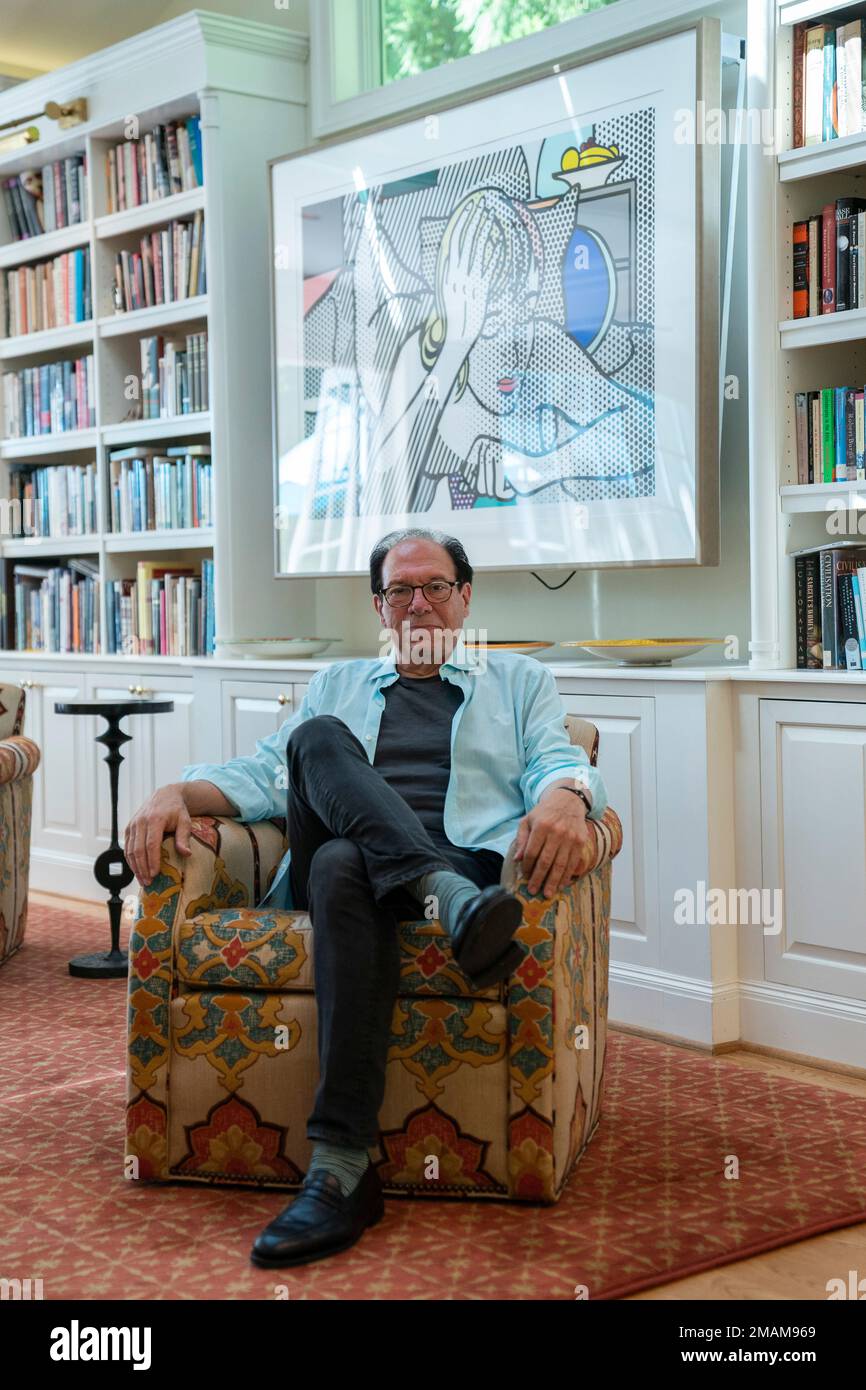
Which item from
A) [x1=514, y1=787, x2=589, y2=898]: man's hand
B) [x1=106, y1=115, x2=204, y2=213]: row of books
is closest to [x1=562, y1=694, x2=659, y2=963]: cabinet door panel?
[x1=514, y1=787, x2=589, y2=898]: man's hand

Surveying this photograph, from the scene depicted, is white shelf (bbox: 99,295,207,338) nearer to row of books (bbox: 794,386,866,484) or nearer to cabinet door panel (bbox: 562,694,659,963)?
cabinet door panel (bbox: 562,694,659,963)

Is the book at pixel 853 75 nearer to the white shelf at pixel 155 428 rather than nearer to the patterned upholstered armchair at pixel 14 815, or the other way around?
the white shelf at pixel 155 428

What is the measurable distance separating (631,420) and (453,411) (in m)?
0.59

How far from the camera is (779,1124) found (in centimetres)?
268

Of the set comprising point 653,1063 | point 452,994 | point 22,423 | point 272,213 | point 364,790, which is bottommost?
point 653,1063

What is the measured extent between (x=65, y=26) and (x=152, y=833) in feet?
13.0

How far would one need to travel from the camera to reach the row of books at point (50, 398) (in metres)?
5.06

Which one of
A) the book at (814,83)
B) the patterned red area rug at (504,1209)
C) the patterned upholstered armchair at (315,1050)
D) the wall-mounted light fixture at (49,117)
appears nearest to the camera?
the patterned red area rug at (504,1209)

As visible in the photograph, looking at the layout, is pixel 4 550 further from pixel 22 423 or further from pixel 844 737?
pixel 844 737

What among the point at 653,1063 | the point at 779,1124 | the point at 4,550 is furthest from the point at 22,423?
the point at 779,1124

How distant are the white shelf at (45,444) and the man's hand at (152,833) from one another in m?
2.79

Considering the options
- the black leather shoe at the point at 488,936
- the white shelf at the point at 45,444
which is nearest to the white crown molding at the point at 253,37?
the white shelf at the point at 45,444

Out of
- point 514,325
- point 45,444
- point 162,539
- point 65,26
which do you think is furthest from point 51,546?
point 514,325

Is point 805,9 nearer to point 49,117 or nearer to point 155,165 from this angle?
point 155,165
